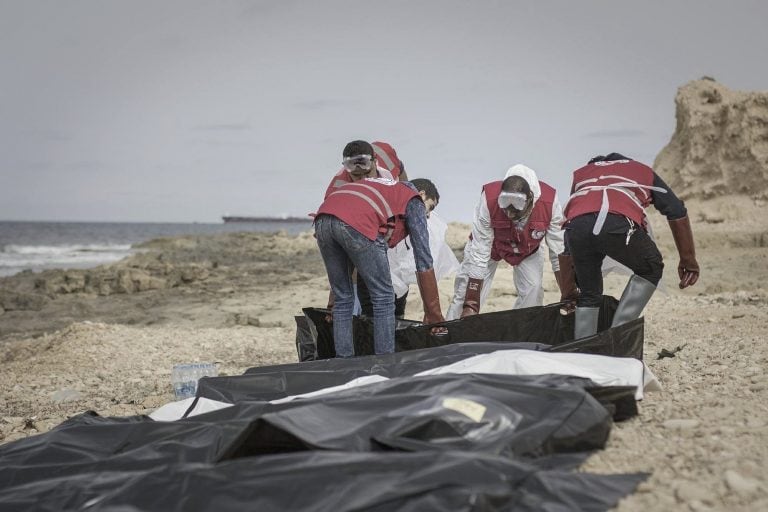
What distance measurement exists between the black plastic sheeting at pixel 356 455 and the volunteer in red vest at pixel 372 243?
163cm

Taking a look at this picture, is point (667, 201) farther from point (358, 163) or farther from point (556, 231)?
point (358, 163)

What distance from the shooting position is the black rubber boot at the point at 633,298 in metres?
5.29

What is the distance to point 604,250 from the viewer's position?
5.23 meters

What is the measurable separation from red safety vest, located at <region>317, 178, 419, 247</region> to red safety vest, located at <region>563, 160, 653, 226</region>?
1.12 meters

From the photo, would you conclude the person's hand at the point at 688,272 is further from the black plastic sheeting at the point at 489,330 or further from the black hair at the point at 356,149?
the black hair at the point at 356,149

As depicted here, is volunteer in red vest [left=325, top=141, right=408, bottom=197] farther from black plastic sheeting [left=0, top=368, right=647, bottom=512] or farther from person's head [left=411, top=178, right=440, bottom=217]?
black plastic sheeting [left=0, top=368, right=647, bottom=512]

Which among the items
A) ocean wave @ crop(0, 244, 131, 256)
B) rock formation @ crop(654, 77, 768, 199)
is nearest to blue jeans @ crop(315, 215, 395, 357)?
rock formation @ crop(654, 77, 768, 199)

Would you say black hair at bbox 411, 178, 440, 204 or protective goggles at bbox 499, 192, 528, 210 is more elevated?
black hair at bbox 411, 178, 440, 204

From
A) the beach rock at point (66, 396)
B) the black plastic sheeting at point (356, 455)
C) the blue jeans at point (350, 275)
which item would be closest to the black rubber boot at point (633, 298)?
the blue jeans at point (350, 275)

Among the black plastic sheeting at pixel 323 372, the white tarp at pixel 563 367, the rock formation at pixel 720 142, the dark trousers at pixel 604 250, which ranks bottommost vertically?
the black plastic sheeting at pixel 323 372

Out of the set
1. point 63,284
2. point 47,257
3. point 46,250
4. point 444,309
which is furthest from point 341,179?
point 46,250

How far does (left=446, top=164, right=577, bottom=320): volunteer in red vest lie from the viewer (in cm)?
611

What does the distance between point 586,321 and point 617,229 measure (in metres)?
0.69

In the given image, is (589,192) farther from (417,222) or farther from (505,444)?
(505,444)
